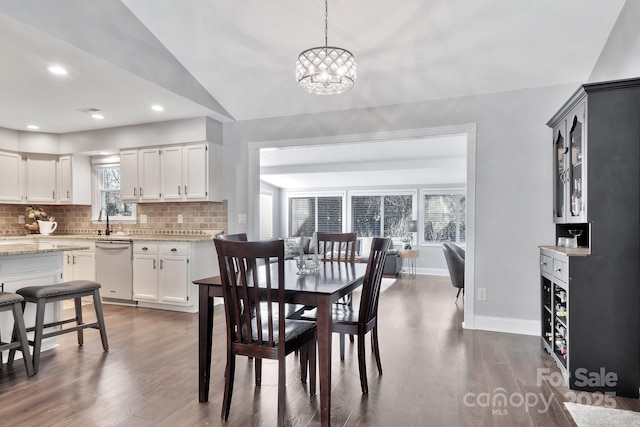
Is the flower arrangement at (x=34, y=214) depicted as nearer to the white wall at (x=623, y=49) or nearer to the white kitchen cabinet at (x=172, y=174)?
the white kitchen cabinet at (x=172, y=174)

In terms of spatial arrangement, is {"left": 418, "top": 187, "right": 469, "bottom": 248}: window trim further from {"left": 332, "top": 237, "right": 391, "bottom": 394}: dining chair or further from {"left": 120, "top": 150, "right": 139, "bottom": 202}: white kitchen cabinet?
{"left": 332, "top": 237, "right": 391, "bottom": 394}: dining chair

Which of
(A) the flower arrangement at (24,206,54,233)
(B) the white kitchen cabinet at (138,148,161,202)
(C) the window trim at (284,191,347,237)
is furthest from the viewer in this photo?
(C) the window trim at (284,191,347,237)

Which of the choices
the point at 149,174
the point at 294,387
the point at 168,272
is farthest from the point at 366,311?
the point at 149,174

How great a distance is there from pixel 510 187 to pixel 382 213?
538cm

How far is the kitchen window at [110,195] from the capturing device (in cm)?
592

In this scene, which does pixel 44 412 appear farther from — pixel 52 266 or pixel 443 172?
pixel 443 172

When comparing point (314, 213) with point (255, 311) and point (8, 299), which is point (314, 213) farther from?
point (255, 311)

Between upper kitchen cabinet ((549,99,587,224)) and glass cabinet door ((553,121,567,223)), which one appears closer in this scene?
upper kitchen cabinet ((549,99,587,224))

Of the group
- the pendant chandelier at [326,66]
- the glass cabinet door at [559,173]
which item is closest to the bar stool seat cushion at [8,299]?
the pendant chandelier at [326,66]

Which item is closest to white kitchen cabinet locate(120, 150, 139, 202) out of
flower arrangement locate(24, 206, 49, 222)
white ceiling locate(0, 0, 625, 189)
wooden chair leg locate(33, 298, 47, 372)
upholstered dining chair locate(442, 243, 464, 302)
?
white ceiling locate(0, 0, 625, 189)

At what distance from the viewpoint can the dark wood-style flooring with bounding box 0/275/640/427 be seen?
7.16 feet

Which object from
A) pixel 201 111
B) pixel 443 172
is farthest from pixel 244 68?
pixel 443 172

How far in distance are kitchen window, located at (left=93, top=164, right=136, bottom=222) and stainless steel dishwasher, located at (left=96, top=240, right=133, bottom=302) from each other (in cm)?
96

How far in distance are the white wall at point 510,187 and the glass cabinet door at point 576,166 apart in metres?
0.76
